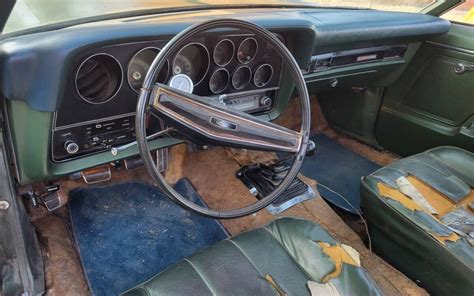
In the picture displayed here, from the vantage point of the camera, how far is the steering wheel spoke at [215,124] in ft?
3.77

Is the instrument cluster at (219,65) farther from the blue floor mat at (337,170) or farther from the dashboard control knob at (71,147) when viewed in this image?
the blue floor mat at (337,170)

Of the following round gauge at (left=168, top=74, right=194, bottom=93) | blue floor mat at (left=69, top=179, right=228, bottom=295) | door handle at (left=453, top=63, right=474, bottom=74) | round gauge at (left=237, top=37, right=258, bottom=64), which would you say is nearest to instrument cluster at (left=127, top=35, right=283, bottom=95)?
round gauge at (left=237, top=37, right=258, bottom=64)

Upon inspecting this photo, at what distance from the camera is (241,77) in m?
1.67

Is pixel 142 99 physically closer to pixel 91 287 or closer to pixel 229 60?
pixel 229 60

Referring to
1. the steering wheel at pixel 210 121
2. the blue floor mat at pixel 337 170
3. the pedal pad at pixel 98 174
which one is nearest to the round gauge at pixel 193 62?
the steering wheel at pixel 210 121

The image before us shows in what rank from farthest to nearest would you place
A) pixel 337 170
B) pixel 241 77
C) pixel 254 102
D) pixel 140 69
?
1. pixel 337 170
2. pixel 254 102
3. pixel 241 77
4. pixel 140 69

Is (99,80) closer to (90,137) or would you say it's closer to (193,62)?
(90,137)

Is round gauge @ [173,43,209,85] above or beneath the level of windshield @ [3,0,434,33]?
beneath

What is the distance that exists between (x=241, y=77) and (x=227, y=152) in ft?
2.22

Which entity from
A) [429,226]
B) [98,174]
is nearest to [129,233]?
[98,174]

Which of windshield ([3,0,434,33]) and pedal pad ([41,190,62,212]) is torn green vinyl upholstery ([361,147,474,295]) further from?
pedal pad ([41,190,62,212])

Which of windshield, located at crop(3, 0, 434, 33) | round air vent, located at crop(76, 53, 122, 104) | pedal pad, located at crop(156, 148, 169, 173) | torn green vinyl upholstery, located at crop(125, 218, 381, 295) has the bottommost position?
pedal pad, located at crop(156, 148, 169, 173)

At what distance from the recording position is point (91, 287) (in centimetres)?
154

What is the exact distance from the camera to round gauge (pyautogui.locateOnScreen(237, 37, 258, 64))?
157 centimetres
